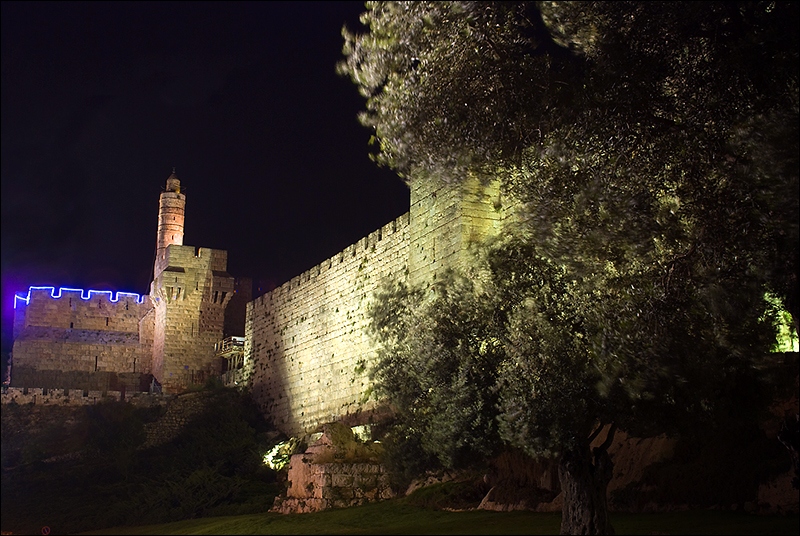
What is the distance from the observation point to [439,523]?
1160cm

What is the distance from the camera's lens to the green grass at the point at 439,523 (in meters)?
9.17

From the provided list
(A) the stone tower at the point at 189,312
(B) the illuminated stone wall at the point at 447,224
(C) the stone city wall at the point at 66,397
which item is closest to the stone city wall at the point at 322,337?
(B) the illuminated stone wall at the point at 447,224

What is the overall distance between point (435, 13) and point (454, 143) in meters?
1.59

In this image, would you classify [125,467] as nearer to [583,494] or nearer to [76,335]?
[76,335]

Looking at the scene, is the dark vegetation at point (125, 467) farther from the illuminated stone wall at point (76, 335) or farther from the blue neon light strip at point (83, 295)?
the blue neon light strip at point (83, 295)

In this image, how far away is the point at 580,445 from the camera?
32.6 feet

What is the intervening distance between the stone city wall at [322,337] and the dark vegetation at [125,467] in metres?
1.20

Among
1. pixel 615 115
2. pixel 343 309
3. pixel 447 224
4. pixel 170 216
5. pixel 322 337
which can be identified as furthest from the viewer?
pixel 170 216

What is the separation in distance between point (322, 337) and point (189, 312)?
944 centimetres

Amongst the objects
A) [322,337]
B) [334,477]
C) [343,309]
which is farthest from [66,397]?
[334,477]

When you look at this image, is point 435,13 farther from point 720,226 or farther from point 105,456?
point 105,456

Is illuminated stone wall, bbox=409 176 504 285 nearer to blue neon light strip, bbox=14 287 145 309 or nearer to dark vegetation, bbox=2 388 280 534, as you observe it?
dark vegetation, bbox=2 388 280 534

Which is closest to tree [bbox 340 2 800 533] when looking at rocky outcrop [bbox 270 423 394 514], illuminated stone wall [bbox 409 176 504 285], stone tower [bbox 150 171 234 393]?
illuminated stone wall [bbox 409 176 504 285]

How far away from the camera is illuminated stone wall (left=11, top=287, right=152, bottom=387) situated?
103 ft
